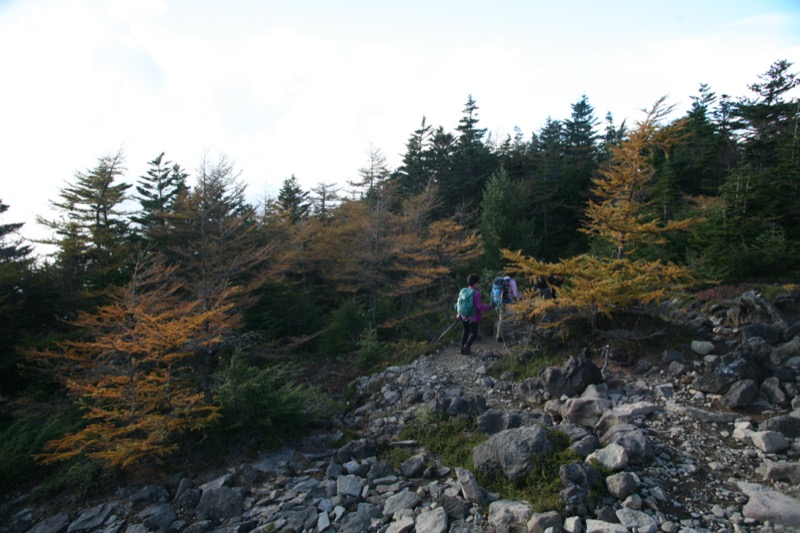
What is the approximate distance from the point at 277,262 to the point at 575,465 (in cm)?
1588

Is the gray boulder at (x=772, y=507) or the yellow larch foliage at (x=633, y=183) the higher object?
the yellow larch foliage at (x=633, y=183)

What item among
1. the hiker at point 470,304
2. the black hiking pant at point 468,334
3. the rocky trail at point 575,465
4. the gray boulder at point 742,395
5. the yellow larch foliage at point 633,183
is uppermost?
the yellow larch foliage at point 633,183

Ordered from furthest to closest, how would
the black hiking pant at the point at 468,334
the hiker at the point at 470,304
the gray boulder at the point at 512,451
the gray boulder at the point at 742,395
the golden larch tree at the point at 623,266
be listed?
the black hiking pant at the point at 468,334 → the hiker at the point at 470,304 → the golden larch tree at the point at 623,266 → the gray boulder at the point at 742,395 → the gray boulder at the point at 512,451

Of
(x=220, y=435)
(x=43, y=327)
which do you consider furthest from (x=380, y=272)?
(x=43, y=327)

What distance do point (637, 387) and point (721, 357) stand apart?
1.50m

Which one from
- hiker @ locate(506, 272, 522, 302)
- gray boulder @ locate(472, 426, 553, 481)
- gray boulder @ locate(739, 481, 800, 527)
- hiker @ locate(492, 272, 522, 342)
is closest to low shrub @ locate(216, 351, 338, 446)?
gray boulder @ locate(472, 426, 553, 481)

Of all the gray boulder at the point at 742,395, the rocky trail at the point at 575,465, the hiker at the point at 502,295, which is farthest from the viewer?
the hiker at the point at 502,295

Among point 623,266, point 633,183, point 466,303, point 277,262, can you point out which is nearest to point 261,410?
point 466,303

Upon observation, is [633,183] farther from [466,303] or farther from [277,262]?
[277,262]

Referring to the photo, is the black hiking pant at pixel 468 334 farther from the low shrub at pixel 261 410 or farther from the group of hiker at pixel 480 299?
the low shrub at pixel 261 410

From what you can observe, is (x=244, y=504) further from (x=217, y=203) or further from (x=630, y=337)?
(x=217, y=203)

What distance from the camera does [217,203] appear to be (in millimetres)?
16391

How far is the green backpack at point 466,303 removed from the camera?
9227 millimetres

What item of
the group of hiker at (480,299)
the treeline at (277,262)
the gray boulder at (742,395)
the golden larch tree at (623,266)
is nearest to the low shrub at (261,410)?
the treeline at (277,262)
